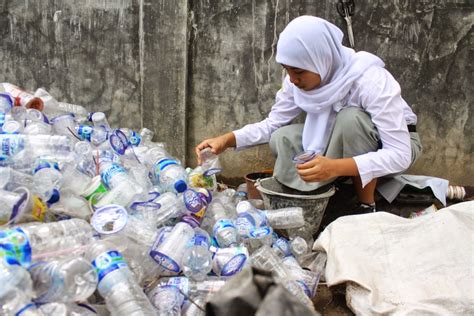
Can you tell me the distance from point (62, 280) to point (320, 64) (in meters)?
1.86

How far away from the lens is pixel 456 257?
223 cm

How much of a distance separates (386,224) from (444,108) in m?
1.62

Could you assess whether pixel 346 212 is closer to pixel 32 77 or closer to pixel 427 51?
pixel 427 51

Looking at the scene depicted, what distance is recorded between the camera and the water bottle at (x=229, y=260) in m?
2.25

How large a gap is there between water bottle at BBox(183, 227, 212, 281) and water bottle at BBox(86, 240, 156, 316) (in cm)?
33

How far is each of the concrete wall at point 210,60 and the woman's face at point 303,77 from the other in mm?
873

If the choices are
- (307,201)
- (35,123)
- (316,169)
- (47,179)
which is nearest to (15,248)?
(47,179)

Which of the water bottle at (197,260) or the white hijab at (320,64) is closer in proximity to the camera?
the water bottle at (197,260)

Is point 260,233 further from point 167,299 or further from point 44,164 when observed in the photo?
point 44,164

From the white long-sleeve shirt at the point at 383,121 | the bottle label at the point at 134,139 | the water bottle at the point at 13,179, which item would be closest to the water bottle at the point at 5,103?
the bottle label at the point at 134,139

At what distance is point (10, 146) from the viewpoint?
2461mm

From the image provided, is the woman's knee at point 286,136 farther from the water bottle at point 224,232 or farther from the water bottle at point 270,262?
the water bottle at point 270,262

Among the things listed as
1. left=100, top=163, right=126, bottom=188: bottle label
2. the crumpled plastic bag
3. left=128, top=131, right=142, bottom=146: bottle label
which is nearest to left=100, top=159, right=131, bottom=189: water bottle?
left=100, top=163, right=126, bottom=188: bottle label

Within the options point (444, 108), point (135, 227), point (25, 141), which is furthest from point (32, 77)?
point (444, 108)
